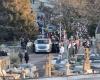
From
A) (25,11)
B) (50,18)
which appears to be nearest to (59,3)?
(50,18)

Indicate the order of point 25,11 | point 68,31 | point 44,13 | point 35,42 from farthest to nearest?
point 44,13 → point 68,31 → point 25,11 → point 35,42

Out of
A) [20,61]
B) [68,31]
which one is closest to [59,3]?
[68,31]

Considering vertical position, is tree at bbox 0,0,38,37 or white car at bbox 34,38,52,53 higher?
tree at bbox 0,0,38,37

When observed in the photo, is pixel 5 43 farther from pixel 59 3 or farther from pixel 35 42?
pixel 59 3

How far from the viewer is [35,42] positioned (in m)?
57.0

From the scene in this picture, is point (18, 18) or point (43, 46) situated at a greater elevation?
point (18, 18)

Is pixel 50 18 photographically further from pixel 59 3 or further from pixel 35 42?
pixel 35 42

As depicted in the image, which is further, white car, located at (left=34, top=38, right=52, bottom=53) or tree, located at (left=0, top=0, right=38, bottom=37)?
tree, located at (left=0, top=0, right=38, bottom=37)

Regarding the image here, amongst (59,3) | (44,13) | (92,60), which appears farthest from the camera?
(44,13)

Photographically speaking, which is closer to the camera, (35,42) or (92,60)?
(92,60)

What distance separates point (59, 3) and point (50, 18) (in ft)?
9.29

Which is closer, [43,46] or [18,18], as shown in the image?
[43,46]

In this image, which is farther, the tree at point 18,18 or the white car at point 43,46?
the tree at point 18,18

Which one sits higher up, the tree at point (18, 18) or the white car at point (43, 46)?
the tree at point (18, 18)
